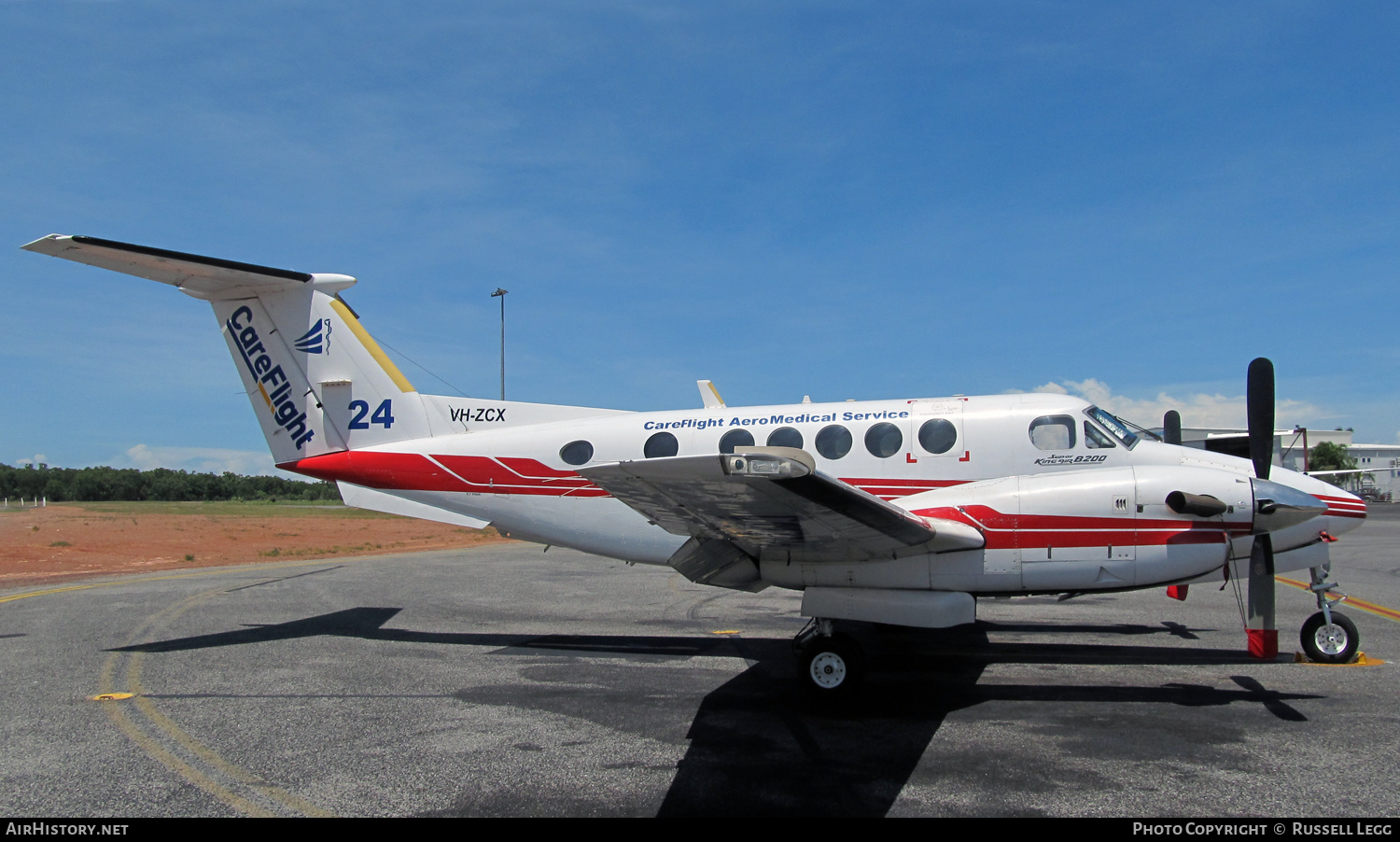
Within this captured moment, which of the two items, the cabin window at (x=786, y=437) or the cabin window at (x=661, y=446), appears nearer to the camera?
the cabin window at (x=786, y=437)

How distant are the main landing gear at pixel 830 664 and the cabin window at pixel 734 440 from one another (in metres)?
2.39

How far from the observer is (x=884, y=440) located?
8344 millimetres

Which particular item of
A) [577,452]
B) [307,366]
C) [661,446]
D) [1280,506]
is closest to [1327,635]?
[1280,506]

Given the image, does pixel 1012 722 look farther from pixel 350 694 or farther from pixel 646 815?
pixel 350 694

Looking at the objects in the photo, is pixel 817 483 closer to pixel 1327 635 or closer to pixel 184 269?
pixel 1327 635

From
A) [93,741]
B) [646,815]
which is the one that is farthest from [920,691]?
[93,741]

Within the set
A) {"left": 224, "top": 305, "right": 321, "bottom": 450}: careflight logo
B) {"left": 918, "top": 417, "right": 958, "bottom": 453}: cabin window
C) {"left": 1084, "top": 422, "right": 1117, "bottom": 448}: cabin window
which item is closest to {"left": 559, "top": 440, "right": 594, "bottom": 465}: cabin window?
{"left": 918, "top": 417, "right": 958, "bottom": 453}: cabin window

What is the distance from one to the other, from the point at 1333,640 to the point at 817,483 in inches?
247

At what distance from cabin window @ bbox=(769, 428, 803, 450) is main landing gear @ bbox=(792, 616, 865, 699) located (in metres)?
2.21

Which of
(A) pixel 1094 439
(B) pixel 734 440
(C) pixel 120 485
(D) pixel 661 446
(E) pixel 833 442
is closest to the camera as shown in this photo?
(A) pixel 1094 439

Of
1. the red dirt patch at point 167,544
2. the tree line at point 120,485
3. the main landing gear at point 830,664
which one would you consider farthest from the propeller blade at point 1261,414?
the tree line at point 120,485

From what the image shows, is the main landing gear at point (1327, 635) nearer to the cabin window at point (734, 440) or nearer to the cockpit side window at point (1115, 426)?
the cockpit side window at point (1115, 426)

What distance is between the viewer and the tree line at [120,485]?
109 m

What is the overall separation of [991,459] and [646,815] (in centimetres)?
527
